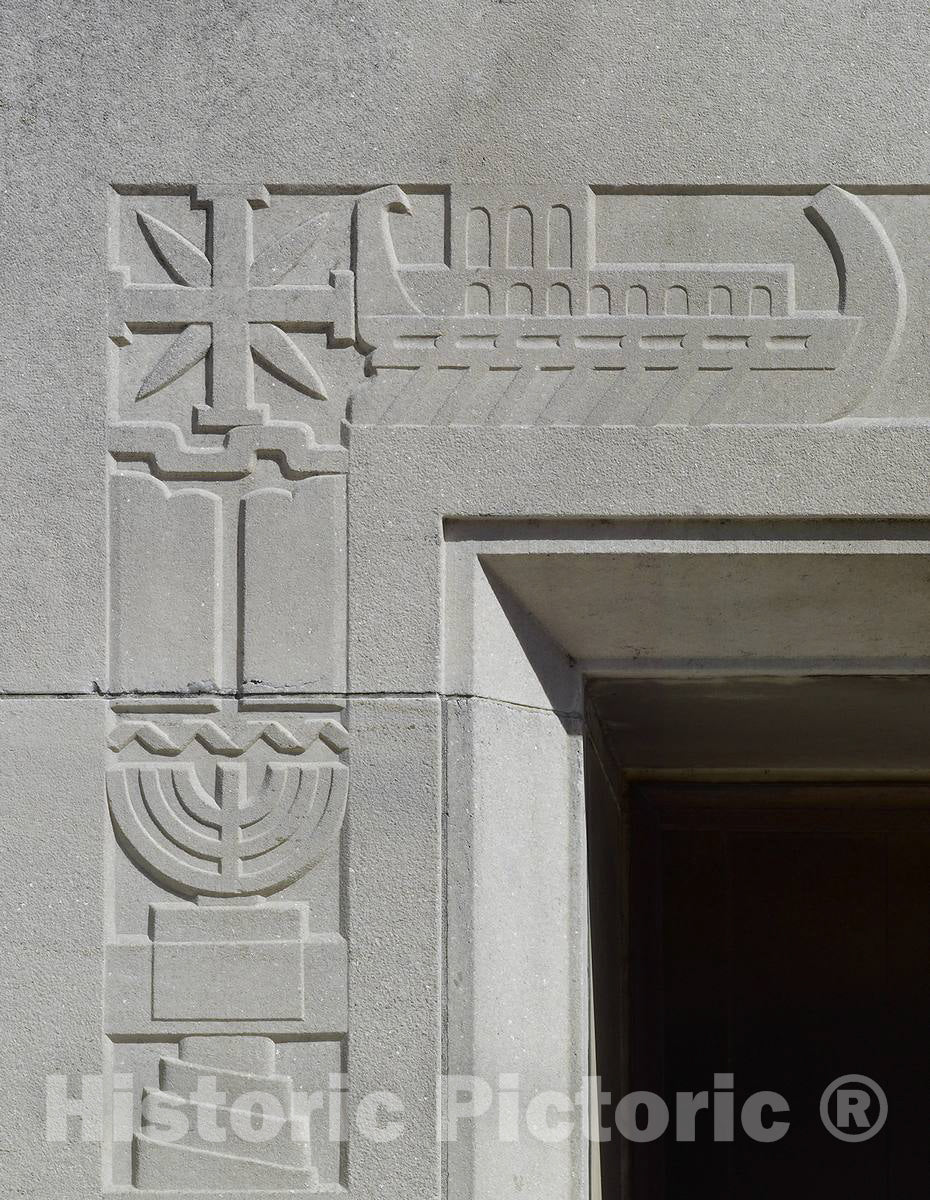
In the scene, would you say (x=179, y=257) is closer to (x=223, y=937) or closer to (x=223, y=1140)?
(x=223, y=937)

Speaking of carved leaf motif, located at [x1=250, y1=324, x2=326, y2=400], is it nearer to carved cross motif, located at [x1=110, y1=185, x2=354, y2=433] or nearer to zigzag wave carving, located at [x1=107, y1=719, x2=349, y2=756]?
carved cross motif, located at [x1=110, y1=185, x2=354, y2=433]

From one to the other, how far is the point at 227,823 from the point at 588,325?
131 cm

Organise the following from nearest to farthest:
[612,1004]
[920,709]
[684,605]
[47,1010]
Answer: [47,1010] < [684,605] < [920,709] < [612,1004]

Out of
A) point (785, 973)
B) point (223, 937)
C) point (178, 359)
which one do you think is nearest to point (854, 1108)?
point (785, 973)

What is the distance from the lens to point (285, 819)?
2828mm

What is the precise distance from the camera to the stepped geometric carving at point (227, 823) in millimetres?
2820

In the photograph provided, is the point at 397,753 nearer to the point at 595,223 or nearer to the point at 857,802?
the point at 595,223

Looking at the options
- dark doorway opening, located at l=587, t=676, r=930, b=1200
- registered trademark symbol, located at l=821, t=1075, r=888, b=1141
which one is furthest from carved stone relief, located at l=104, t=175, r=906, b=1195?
registered trademark symbol, located at l=821, t=1075, r=888, b=1141

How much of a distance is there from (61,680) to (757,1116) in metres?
3.25

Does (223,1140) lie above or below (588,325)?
below

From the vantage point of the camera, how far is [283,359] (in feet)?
9.54

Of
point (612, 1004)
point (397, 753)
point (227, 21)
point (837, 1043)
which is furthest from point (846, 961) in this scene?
point (227, 21)

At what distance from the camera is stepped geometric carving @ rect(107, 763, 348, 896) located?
2820 millimetres

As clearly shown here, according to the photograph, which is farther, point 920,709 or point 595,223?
point 920,709
